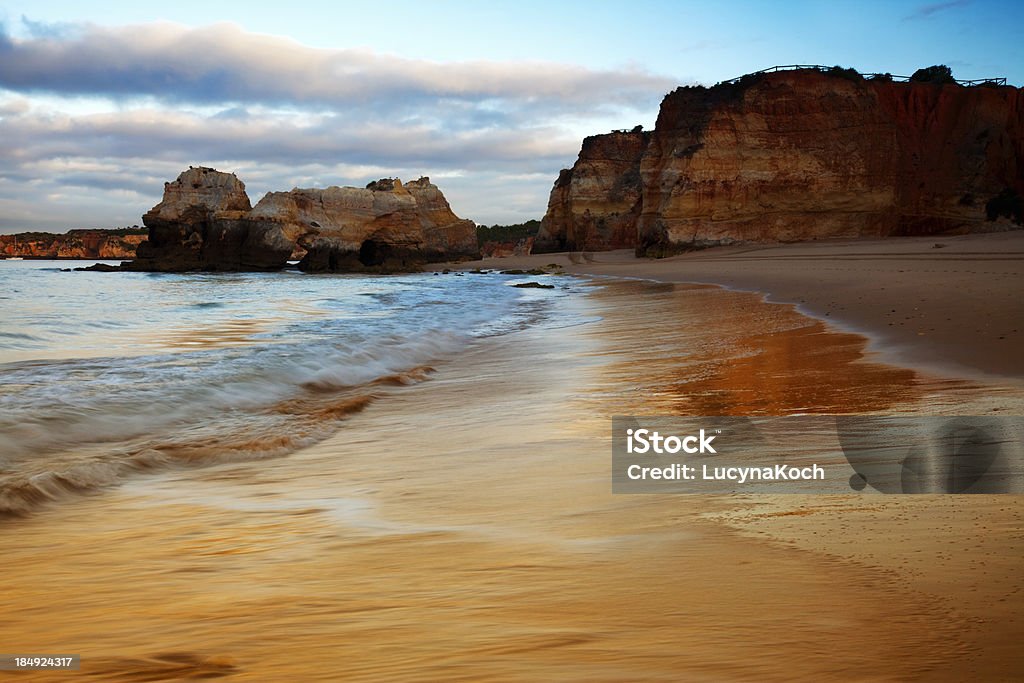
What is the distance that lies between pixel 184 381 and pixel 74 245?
414ft

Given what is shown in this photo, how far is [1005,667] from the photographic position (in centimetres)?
125

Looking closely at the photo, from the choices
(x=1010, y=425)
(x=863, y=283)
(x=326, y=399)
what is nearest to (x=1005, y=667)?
(x=1010, y=425)

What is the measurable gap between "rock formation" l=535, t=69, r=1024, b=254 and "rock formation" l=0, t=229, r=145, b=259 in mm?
100664

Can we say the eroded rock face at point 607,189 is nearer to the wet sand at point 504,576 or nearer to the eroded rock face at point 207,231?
the eroded rock face at point 207,231

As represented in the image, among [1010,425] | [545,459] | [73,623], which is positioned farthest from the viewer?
[545,459]

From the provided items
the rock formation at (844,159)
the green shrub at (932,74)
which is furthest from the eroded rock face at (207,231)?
the green shrub at (932,74)

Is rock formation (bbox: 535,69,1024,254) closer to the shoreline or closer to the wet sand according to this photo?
the shoreline

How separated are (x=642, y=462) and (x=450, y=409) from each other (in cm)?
207

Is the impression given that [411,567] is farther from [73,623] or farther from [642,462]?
[642,462]

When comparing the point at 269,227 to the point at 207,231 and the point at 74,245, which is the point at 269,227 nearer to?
the point at 207,231

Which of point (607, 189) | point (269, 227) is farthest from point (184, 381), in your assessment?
point (607, 189)

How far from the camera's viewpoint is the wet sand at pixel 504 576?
1425 mm

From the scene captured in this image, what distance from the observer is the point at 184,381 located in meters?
6.04

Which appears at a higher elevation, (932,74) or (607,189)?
(932,74)
